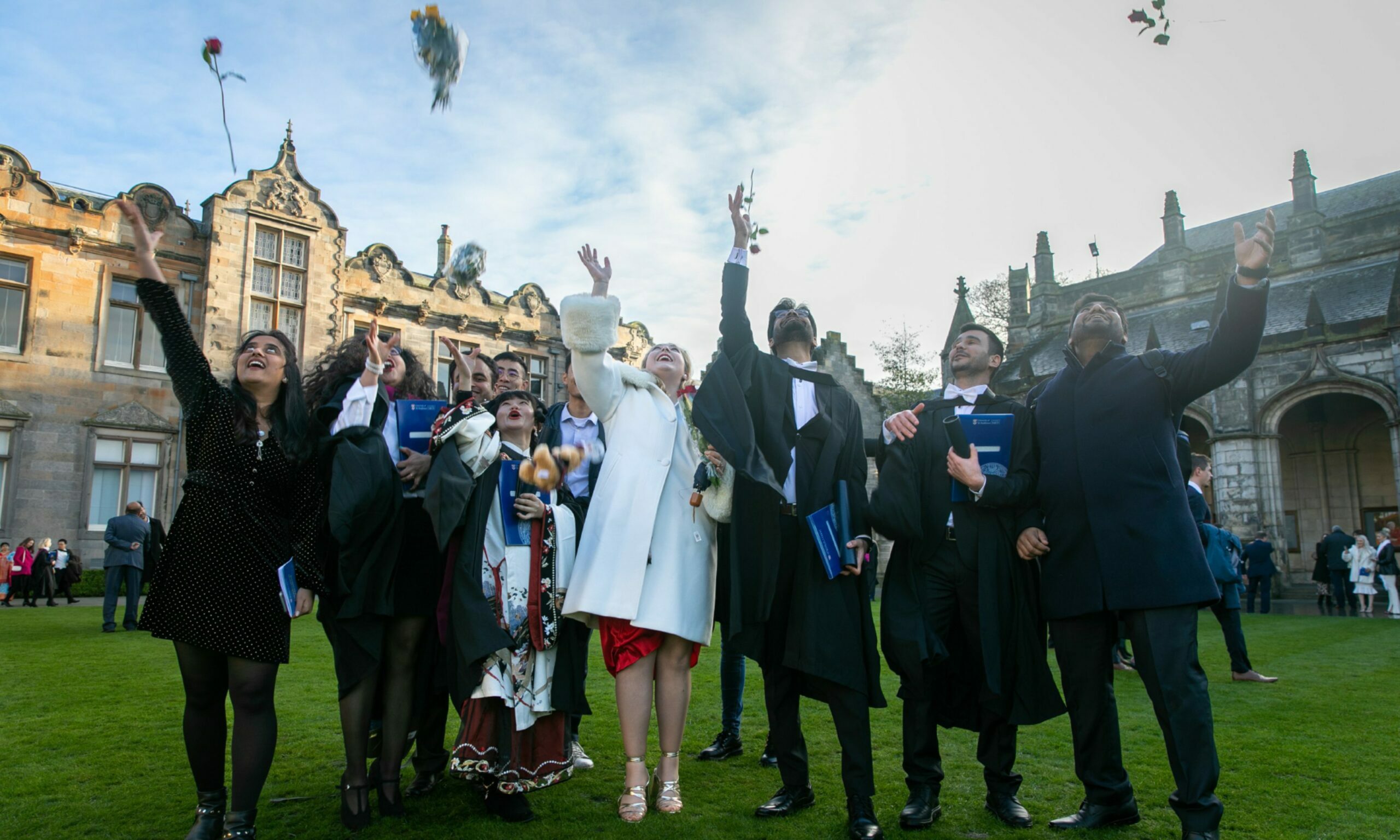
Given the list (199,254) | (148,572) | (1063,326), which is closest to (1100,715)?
(148,572)

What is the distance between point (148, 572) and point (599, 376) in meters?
13.5

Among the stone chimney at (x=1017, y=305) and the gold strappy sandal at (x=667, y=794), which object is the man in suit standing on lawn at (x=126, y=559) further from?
the stone chimney at (x=1017, y=305)

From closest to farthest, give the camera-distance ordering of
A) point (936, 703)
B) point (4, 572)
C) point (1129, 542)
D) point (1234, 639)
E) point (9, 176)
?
point (1129, 542), point (936, 703), point (1234, 639), point (4, 572), point (9, 176)

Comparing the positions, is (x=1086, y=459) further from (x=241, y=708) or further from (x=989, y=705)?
(x=241, y=708)

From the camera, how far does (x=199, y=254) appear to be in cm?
2259

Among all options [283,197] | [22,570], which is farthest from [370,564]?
[283,197]

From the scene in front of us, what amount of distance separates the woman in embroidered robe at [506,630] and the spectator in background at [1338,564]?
2010 cm

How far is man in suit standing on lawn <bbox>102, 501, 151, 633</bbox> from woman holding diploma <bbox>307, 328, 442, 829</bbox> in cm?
957

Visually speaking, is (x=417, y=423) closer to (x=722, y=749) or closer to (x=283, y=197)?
(x=722, y=749)

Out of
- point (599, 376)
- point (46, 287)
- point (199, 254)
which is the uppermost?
point (199, 254)

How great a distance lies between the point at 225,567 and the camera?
3.37 m

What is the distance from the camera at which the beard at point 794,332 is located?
4312 millimetres

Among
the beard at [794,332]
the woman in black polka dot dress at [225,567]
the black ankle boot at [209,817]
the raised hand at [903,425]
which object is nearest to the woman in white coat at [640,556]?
the beard at [794,332]

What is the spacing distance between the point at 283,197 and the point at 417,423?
23.2 meters
